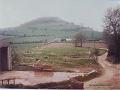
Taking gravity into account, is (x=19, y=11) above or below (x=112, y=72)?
above

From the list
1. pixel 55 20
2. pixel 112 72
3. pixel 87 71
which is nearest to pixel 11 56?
pixel 55 20

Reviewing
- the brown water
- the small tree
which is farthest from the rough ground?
the small tree

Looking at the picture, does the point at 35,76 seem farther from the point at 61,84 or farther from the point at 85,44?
the point at 85,44

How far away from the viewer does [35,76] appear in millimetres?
2131

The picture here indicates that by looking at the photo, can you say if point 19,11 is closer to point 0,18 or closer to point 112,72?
point 0,18

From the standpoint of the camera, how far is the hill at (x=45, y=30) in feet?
7.00

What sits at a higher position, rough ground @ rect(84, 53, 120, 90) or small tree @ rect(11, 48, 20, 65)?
small tree @ rect(11, 48, 20, 65)

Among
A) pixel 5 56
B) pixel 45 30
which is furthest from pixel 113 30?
pixel 5 56

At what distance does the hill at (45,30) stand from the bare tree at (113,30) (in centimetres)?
7

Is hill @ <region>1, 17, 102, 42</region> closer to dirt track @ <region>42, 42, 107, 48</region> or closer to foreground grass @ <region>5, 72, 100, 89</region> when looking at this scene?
dirt track @ <region>42, 42, 107, 48</region>

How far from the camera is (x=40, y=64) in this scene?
2.14m

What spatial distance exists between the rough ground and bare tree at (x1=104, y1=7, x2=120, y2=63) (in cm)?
6

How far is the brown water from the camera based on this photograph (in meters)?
2.10

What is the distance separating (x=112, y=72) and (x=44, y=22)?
0.63 m
